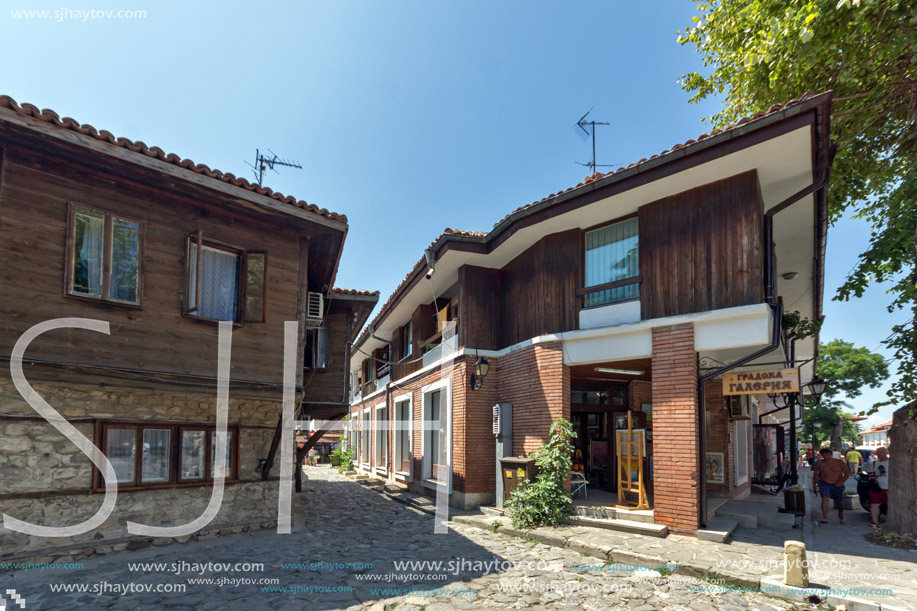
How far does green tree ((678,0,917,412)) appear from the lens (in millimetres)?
8492

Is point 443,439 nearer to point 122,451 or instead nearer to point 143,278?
point 122,451

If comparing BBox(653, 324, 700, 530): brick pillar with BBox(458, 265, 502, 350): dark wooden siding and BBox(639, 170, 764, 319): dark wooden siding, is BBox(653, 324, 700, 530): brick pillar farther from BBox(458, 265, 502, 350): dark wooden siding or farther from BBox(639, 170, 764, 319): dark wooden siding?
BBox(458, 265, 502, 350): dark wooden siding

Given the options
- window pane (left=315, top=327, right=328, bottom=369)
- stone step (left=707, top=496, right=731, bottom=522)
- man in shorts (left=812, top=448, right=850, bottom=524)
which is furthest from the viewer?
window pane (left=315, top=327, right=328, bottom=369)

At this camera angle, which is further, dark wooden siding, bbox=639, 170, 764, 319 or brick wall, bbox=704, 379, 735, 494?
brick wall, bbox=704, 379, 735, 494

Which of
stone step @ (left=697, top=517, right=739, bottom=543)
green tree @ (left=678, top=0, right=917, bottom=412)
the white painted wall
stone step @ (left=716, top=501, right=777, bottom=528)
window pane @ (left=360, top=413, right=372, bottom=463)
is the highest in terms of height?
green tree @ (left=678, top=0, right=917, bottom=412)

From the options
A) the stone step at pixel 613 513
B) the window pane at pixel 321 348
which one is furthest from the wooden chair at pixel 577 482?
the window pane at pixel 321 348

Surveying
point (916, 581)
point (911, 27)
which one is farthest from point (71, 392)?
point (911, 27)

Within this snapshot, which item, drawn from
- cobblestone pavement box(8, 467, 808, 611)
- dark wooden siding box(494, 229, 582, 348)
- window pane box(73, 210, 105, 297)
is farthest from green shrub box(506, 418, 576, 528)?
window pane box(73, 210, 105, 297)

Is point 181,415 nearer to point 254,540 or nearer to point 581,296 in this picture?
point 254,540

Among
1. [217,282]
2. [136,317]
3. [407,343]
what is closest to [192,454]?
[136,317]

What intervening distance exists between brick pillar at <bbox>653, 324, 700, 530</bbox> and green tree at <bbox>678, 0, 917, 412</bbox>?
12.2 feet

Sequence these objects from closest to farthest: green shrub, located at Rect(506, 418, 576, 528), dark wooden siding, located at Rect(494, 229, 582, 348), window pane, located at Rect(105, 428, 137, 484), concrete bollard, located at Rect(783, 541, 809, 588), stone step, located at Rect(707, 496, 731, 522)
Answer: concrete bollard, located at Rect(783, 541, 809, 588), window pane, located at Rect(105, 428, 137, 484), stone step, located at Rect(707, 496, 731, 522), green shrub, located at Rect(506, 418, 576, 528), dark wooden siding, located at Rect(494, 229, 582, 348)

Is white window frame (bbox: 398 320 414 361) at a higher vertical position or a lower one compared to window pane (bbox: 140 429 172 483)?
higher

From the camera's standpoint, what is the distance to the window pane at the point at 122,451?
316 inches
